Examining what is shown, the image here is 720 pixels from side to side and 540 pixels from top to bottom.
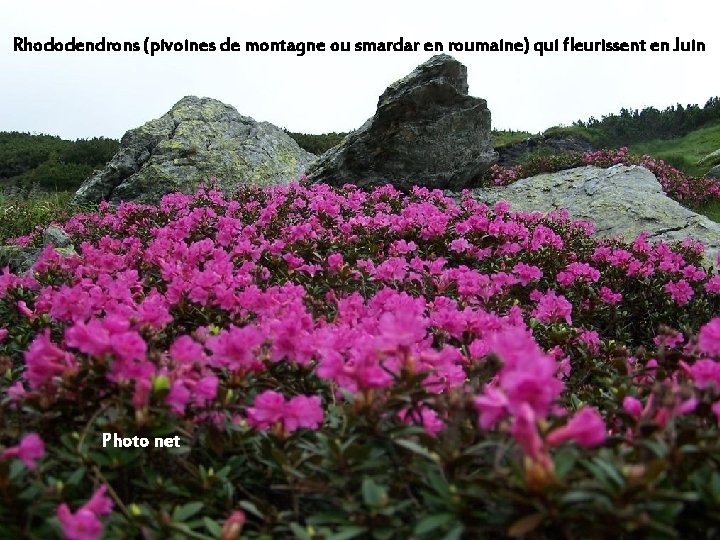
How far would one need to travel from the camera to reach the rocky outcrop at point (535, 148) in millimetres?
18984

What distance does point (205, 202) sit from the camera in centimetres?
692

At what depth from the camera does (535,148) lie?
20125mm

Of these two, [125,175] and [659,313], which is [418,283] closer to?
[659,313]

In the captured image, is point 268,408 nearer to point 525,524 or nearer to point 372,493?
point 372,493

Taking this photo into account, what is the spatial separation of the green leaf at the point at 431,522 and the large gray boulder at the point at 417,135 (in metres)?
7.58

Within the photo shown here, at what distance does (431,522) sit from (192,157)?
8.56 meters

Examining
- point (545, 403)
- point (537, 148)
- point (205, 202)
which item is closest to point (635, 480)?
point (545, 403)

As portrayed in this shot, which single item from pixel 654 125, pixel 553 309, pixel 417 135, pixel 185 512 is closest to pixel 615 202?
pixel 417 135

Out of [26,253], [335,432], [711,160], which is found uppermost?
[711,160]

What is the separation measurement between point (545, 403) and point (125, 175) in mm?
8824

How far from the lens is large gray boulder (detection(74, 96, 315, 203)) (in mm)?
8539

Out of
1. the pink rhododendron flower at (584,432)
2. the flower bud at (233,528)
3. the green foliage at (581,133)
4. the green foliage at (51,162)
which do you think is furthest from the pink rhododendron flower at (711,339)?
the green foliage at (581,133)

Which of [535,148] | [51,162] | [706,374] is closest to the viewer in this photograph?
[706,374]

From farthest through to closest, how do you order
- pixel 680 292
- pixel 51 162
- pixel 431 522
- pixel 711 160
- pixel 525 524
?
pixel 51 162, pixel 711 160, pixel 680 292, pixel 431 522, pixel 525 524
